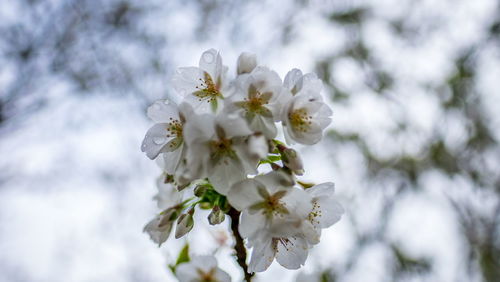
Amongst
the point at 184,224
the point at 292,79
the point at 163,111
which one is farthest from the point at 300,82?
the point at 184,224

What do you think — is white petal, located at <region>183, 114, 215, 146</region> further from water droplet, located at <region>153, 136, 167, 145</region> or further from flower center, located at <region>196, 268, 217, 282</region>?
flower center, located at <region>196, 268, 217, 282</region>

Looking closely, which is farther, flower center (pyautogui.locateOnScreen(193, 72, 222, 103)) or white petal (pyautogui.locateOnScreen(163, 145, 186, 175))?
flower center (pyautogui.locateOnScreen(193, 72, 222, 103))

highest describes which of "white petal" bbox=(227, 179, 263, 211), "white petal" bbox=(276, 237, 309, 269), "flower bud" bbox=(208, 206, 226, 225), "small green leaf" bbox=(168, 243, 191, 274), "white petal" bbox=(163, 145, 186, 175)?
"white petal" bbox=(163, 145, 186, 175)

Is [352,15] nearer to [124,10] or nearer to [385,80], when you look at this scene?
[385,80]

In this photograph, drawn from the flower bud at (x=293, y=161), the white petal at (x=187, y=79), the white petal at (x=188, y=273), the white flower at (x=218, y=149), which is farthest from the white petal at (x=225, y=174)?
the white petal at (x=187, y=79)

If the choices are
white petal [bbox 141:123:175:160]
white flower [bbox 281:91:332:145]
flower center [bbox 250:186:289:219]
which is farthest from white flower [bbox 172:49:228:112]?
flower center [bbox 250:186:289:219]

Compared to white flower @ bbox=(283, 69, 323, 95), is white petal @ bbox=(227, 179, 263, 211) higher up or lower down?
lower down

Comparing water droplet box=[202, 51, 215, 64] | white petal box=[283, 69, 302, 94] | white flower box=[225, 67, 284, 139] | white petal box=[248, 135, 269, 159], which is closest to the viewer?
white petal box=[248, 135, 269, 159]

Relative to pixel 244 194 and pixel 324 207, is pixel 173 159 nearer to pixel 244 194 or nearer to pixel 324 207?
pixel 244 194

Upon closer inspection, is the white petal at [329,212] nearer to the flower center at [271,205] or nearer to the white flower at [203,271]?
the flower center at [271,205]
